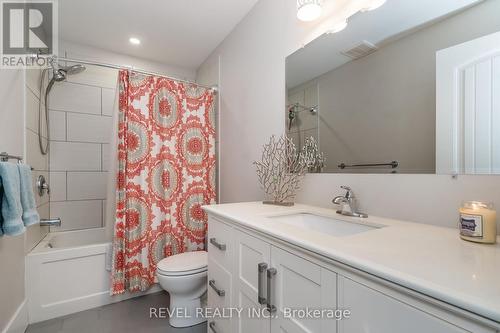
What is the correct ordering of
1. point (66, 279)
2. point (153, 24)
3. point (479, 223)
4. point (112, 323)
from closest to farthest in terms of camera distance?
point (479, 223), point (112, 323), point (66, 279), point (153, 24)

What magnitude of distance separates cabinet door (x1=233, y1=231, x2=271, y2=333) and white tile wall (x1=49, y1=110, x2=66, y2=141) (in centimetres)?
234

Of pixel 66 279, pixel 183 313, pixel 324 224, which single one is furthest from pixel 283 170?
pixel 66 279

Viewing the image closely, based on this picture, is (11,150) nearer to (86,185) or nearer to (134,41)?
(86,185)

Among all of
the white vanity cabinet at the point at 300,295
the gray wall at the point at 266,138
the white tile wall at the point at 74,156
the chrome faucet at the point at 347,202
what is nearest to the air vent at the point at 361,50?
the gray wall at the point at 266,138

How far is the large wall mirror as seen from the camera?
2.55 ft

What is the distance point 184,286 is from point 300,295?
110cm

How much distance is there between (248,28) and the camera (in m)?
1.95

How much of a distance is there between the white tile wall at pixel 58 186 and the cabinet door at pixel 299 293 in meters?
2.49

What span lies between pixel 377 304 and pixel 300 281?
243 mm

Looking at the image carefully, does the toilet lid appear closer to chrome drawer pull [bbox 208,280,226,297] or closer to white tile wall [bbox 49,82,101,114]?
chrome drawer pull [bbox 208,280,226,297]

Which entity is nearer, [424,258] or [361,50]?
[424,258]

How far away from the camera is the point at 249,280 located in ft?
3.11

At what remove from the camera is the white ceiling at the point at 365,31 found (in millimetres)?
901

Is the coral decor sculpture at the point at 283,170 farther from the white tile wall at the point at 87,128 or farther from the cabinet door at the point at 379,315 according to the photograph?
the white tile wall at the point at 87,128
